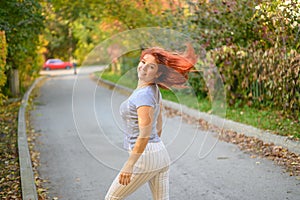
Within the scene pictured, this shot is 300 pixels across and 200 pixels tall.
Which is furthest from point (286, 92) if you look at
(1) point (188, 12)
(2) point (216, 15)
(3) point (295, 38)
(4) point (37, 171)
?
(1) point (188, 12)

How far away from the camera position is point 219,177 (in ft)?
22.0

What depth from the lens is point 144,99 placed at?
3395 millimetres

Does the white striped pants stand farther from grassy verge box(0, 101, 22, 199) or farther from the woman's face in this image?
grassy verge box(0, 101, 22, 199)

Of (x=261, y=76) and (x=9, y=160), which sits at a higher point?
(x=261, y=76)

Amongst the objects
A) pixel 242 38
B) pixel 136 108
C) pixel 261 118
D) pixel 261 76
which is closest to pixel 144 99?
pixel 136 108

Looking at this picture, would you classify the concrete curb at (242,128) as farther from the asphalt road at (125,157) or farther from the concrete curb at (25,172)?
the concrete curb at (25,172)

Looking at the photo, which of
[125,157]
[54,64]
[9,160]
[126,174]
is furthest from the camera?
[54,64]

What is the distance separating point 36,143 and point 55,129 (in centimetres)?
190

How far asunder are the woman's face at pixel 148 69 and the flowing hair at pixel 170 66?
0.10 ft

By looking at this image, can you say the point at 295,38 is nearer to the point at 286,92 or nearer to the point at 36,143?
the point at 286,92

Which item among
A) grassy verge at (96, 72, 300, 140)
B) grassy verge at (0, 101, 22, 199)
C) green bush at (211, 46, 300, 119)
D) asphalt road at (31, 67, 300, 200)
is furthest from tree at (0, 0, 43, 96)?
green bush at (211, 46, 300, 119)

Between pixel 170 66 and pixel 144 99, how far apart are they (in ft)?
1.10

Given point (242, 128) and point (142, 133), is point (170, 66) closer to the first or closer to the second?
point (142, 133)

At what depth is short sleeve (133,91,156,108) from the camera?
3.39 meters
